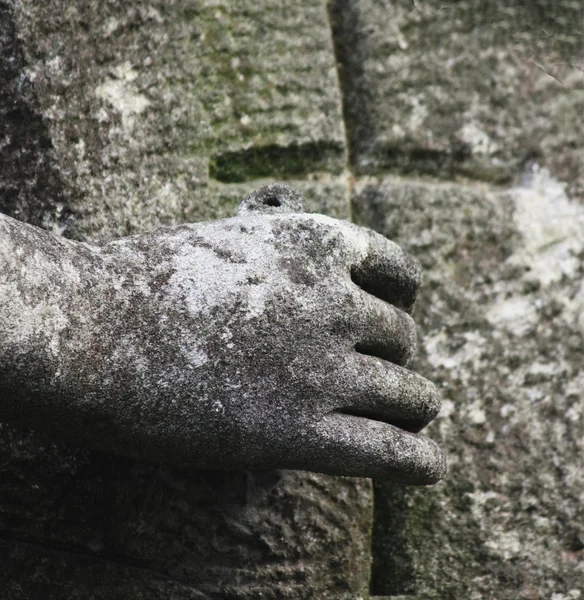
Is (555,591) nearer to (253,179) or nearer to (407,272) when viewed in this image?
(407,272)

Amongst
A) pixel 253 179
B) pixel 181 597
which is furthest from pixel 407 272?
pixel 181 597

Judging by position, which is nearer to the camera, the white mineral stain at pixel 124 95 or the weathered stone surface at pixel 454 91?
the white mineral stain at pixel 124 95

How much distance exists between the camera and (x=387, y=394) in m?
0.83

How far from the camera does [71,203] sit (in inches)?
38.9

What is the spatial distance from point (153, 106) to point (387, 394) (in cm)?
49

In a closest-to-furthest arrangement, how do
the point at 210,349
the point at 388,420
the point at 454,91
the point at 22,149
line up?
the point at 210,349 → the point at 388,420 → the point at 22,149 → the point at 454,91

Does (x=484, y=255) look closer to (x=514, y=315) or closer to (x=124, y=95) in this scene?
(x=514, y=315)

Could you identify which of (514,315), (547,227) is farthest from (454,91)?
(514,315)

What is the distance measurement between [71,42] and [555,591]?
881mm

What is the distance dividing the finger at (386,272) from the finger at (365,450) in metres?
0.15

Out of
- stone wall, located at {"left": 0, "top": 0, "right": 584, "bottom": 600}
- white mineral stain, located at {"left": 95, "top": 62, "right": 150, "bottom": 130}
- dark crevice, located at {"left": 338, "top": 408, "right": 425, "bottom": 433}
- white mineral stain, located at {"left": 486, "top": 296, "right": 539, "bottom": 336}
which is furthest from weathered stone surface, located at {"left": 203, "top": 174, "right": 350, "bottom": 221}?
dark crevice, located at {"left": 338, "top": 408, "right": 425, "bottom": 433}

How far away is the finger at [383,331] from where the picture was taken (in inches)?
32.9

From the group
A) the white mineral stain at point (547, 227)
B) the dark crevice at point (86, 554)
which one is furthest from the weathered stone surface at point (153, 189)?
the white mineral stain at point (547, 227)

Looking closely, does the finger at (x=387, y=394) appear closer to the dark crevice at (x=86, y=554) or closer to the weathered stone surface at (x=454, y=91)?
the dark crevice at (x=86, y=554)
